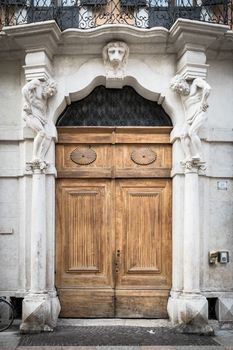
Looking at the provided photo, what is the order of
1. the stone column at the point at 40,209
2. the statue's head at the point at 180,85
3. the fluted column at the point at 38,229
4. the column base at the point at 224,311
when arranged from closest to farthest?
the stone column at the point at 40,209, the fluted column at the point at 38,229, the statue's head at the point at 180,85, the column base at the point at 224,311

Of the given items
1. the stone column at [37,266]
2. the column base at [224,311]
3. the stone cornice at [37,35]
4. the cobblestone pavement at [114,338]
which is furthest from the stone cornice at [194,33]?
the cobblestone pavement at [114,338]

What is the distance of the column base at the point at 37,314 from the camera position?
27.3 feet

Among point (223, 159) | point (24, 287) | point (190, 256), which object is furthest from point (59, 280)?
point (223, 159)

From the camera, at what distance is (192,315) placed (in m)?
8.38

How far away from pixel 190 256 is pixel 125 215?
130cm

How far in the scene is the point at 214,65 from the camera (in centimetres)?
923

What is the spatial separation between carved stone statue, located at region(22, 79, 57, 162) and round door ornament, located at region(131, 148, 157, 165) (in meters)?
1.44

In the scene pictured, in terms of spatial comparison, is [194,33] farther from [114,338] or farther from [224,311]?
[114,338]

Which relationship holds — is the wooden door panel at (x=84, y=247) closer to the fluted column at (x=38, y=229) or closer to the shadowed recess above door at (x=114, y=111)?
the fluted column at (x=38, y=229)

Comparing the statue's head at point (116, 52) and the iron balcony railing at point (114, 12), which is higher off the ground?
the iron balcony railing at point (114, 12)

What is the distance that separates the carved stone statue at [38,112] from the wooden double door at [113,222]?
478mm

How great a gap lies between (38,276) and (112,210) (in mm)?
1633

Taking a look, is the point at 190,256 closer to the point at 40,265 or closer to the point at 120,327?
the point at 120,327

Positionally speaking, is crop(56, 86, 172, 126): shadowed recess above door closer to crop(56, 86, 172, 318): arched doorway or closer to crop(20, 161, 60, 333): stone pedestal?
crop(56, 86, 172, 318): arched doorway
